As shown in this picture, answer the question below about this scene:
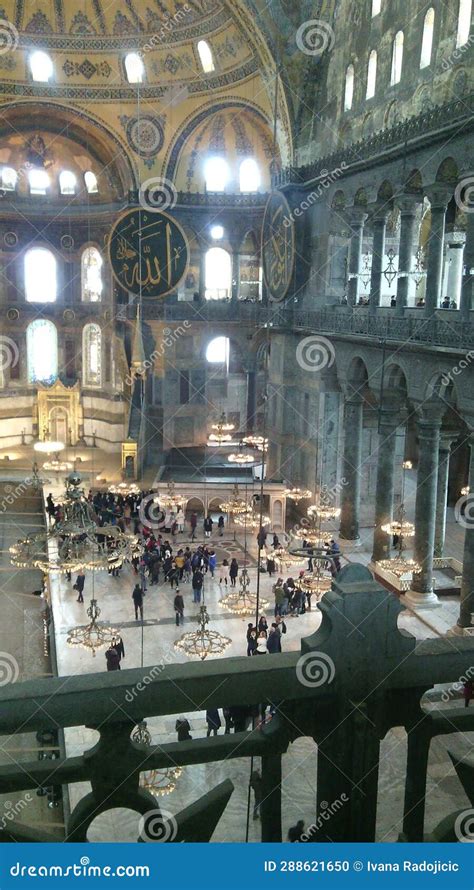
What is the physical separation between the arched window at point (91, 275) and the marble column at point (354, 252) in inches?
422

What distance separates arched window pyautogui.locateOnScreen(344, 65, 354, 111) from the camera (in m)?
14.5

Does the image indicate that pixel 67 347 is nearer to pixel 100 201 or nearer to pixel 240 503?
pixel 100 201

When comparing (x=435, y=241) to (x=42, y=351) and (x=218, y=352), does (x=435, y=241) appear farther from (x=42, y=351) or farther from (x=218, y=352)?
(x=42, y=351)

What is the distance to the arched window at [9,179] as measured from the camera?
22422 millimetres

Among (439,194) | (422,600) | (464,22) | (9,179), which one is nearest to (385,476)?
(422,600)

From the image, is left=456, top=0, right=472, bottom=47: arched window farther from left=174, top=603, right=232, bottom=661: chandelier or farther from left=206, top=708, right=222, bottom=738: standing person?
left=206, top=708, right=222, bottom=738: standing person

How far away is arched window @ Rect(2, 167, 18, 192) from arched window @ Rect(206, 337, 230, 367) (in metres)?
7.37

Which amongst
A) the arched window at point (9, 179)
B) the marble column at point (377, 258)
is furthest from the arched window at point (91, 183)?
the marble column at point (377, 258)

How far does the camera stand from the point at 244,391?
79.9ft

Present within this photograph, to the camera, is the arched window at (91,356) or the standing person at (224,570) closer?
the standing person at (224,570)

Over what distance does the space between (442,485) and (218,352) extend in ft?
36.2

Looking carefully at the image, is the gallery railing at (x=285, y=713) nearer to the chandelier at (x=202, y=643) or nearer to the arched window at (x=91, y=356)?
the chandelier at (x=202, y=643)

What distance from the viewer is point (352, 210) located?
569 inches

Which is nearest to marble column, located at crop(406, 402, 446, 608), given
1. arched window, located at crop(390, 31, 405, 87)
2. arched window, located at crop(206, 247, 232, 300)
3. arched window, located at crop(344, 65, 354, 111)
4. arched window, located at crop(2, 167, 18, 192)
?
arched window, located at crop(390, 31, 405, 87)
